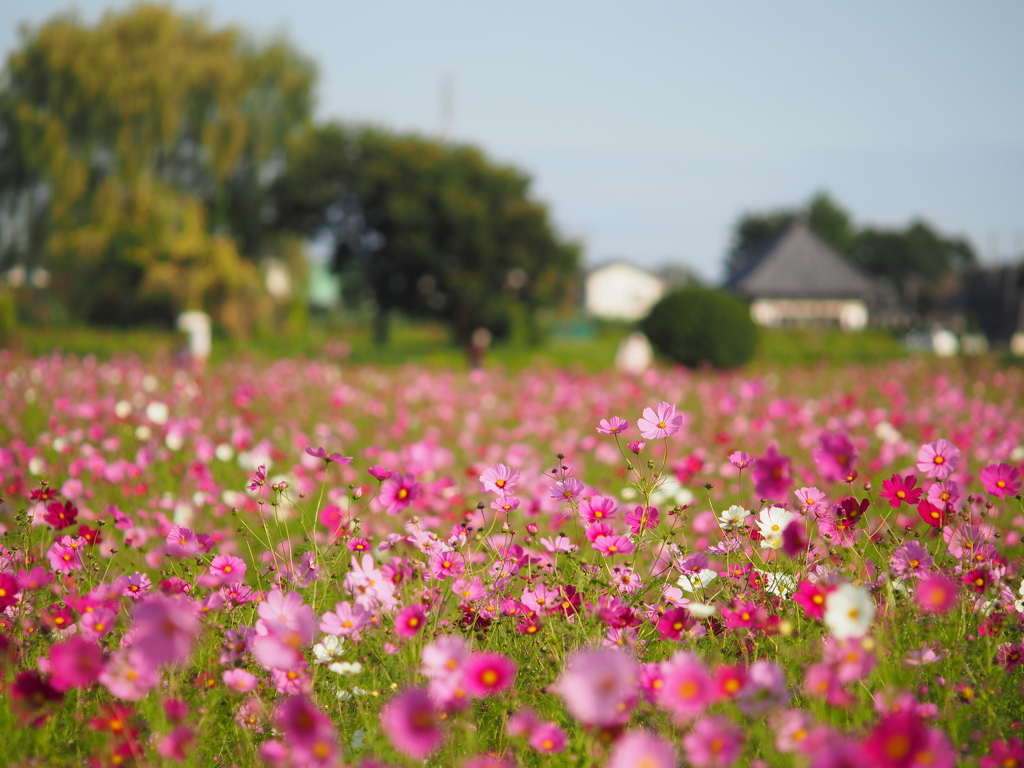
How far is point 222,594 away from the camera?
1973 mm

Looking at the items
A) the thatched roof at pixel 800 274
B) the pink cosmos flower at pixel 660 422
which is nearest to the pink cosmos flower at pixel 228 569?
the pink cosmos flower at pixel 660 422

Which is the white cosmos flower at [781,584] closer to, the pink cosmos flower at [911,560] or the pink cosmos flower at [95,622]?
the pink cosmos flower at [911,560]

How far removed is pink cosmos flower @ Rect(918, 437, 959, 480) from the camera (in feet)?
7.00

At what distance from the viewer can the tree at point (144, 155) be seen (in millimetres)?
19344

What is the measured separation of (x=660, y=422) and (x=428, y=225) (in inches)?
702

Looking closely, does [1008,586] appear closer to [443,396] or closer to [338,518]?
[338,518]

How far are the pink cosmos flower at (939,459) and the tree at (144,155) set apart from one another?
1862cm

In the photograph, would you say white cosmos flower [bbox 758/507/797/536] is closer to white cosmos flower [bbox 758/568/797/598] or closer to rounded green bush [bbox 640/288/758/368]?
white cosmos flower [bbox 758/568/797/598]

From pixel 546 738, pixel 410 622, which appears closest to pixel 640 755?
pixel 546 738

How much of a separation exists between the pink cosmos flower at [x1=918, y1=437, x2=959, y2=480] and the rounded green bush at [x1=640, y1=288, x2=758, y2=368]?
13.0 meters

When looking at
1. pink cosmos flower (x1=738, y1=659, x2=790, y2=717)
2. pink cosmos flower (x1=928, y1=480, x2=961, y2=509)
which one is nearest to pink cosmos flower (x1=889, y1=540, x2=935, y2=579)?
pink cosmos flower (x1=928, y1=480, x2=961, y2=509)

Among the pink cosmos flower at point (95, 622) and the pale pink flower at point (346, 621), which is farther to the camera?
the pale pink flower at point (346, 621)

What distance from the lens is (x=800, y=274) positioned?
41125 millimetres

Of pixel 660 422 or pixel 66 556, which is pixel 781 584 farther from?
pixel 66 556
